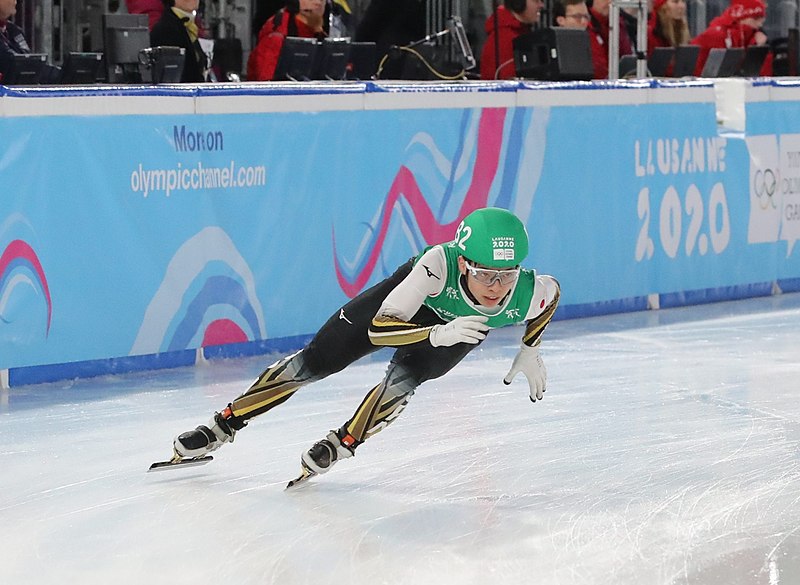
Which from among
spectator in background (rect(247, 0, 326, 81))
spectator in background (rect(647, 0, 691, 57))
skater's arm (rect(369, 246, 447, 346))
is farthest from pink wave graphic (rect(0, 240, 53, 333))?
spectator in background (rect(647, 0, 691, 57))

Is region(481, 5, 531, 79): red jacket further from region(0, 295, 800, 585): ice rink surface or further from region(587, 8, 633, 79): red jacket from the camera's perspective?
region(0, 295, 800, 585): ice rink surface

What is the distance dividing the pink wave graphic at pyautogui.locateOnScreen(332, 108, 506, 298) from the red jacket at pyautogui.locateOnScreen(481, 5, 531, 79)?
68.0 inches

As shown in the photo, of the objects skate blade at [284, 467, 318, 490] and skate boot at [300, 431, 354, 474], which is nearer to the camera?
skate boot at [300, 431, 354, 474]

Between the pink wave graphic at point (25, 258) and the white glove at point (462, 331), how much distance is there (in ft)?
9.47

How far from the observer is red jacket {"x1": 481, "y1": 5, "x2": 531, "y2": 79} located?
1077 cm

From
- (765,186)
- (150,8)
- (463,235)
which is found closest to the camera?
(463,235)

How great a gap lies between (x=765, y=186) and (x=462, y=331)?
20.8ft

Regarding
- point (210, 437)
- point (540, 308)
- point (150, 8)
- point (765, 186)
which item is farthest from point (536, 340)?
point (765, 186)

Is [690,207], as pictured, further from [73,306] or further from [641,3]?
[73,306]

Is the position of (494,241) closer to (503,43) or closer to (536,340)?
(536,340)

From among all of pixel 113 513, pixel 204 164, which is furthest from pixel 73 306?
pixel 113 513

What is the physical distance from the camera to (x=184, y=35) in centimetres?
924

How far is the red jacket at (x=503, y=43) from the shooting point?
35.3ft

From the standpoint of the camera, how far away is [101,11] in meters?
10.5
